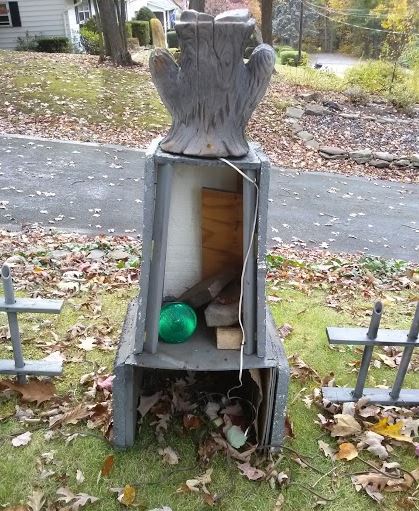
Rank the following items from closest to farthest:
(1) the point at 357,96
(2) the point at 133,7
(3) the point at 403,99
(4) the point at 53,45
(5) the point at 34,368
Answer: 1. (5) the point at 34,368
2. (3) the point at 403,99
3. (1) the point at 357,96
4. (4) the point at 53,45
5. (2) the point at 133,7

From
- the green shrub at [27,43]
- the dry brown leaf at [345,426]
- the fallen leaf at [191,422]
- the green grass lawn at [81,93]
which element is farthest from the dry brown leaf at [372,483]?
the green shrub at [27,43]

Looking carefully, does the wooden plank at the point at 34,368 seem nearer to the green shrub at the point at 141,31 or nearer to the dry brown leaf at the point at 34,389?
the dry brown leaf at the point at 34,389

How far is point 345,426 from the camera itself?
9.34 feet

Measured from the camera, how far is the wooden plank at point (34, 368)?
3002 millimetres

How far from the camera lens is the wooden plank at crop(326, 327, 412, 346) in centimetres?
280

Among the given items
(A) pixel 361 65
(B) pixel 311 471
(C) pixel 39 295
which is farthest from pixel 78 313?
(A) pixel 361 65

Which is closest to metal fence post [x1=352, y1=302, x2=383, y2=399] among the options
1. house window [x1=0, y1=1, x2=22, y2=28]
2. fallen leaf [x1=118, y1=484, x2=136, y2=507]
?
Result: fallen leaf [x1=118, y1=484, x2=136, y2=507]

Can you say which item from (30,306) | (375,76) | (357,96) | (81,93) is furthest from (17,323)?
(375,76)

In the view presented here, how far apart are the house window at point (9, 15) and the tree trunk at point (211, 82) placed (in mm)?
25616

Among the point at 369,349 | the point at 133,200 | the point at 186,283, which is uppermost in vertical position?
the point at 186,283

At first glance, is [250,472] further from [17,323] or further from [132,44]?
[132,44]

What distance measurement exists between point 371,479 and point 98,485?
4.81 ft

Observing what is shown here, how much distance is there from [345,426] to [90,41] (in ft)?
80.0

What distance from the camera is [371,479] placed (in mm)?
2555
